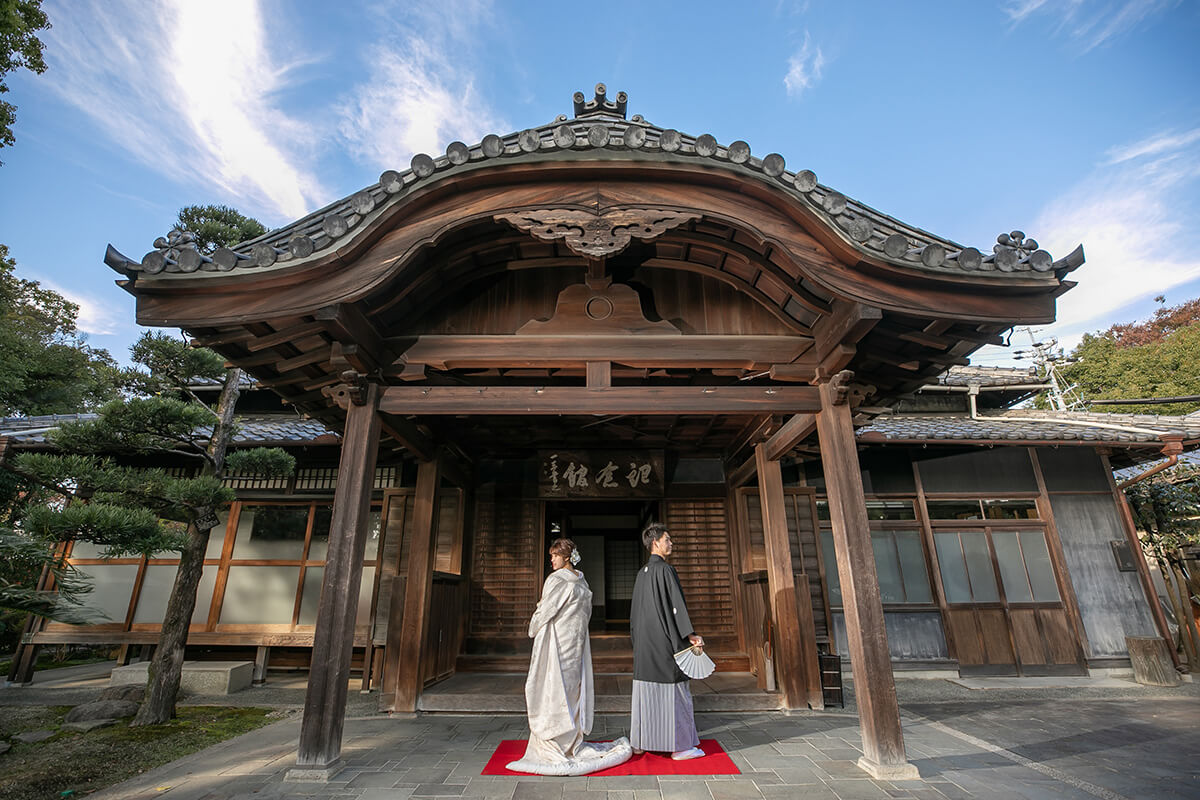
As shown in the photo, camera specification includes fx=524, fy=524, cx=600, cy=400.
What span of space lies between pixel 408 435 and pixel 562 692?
3.09 m

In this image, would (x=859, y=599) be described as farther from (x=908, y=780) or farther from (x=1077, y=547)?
(x=1077, y=547)

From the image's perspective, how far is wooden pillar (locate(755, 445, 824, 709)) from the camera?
6012 millimetres

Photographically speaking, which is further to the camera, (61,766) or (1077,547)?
(1077,547)

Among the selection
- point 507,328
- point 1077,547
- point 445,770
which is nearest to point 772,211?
point 507,328

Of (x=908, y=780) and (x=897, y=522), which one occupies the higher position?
(x=897, y=522)

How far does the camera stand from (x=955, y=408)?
12320mm

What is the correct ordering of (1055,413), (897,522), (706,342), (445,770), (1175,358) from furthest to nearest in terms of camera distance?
(1175,358) < (1055,413) < (897,522) < (706,342) < (445,770)

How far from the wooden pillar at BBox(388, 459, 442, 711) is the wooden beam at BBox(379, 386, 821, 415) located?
2.17 meters

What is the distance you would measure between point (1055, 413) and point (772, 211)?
11.8 m

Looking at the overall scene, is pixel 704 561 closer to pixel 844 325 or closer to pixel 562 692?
pixel 562 692

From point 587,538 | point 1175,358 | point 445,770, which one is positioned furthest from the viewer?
point 1175,358

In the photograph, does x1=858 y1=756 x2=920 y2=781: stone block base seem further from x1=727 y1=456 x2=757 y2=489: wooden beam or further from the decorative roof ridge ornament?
the decorative roof ridge ornament

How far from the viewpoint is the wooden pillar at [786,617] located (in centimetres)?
601

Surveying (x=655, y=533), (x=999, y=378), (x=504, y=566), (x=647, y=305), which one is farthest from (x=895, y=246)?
(x=999, y=378)
